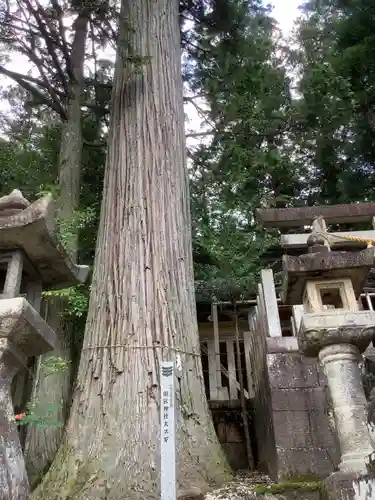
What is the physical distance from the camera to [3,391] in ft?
8.12

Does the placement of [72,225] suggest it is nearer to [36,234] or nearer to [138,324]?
Result: [138,324]

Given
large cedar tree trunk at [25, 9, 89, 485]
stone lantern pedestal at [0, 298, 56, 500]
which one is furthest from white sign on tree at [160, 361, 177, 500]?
large cedar tree trunk at [25, 9, 89, 485]

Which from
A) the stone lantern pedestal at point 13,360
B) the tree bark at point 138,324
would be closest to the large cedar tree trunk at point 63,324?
the tree bark at point 138,324

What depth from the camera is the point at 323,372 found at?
366cm

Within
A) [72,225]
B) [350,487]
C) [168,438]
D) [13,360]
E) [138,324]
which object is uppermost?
[72,225]

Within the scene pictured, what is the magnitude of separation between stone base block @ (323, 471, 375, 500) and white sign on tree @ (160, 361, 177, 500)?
98 cm

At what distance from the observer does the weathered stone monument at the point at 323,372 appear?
2881mm

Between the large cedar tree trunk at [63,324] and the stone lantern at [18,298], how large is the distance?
138 centimetres

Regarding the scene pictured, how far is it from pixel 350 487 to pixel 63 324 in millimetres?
3782

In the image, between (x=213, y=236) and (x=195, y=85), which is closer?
(x=213, y=236)

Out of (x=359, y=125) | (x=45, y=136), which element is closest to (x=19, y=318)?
(x=45, y=136)

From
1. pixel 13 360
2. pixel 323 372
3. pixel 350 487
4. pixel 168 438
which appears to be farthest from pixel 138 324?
pixel 350 487

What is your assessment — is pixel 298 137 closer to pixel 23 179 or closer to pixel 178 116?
pixel 178 116

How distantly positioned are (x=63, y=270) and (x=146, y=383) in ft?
3.30
